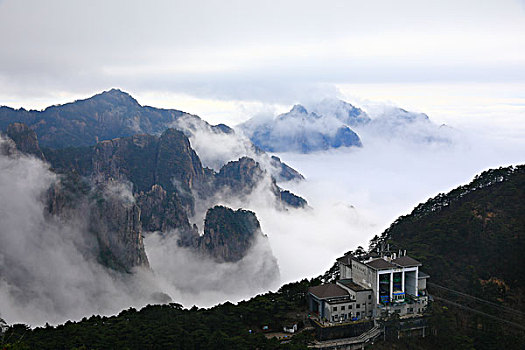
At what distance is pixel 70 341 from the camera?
137ft

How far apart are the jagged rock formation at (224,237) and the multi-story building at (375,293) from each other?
7919 cm

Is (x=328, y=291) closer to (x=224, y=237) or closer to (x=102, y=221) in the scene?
(x=102, y=221)

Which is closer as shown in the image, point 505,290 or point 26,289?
point 505,290

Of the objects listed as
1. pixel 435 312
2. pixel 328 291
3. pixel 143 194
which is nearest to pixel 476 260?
pixel 435 312

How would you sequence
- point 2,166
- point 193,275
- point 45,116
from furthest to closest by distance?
point 45,116 < point 193,275 < point 2,166

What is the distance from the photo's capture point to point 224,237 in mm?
127625

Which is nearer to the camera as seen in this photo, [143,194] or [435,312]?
[435,312]

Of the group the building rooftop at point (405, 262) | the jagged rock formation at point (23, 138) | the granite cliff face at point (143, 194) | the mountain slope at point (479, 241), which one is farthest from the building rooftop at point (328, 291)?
the jagged rock formation at point (23, 138)

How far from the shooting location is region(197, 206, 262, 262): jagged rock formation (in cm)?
12750

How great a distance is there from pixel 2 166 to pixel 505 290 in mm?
104083

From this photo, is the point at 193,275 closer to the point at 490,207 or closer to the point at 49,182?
the point at 49,182

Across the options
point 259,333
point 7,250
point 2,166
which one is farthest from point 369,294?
point 2,166

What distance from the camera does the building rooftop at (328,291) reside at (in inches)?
1875

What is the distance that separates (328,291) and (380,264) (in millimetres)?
6400
